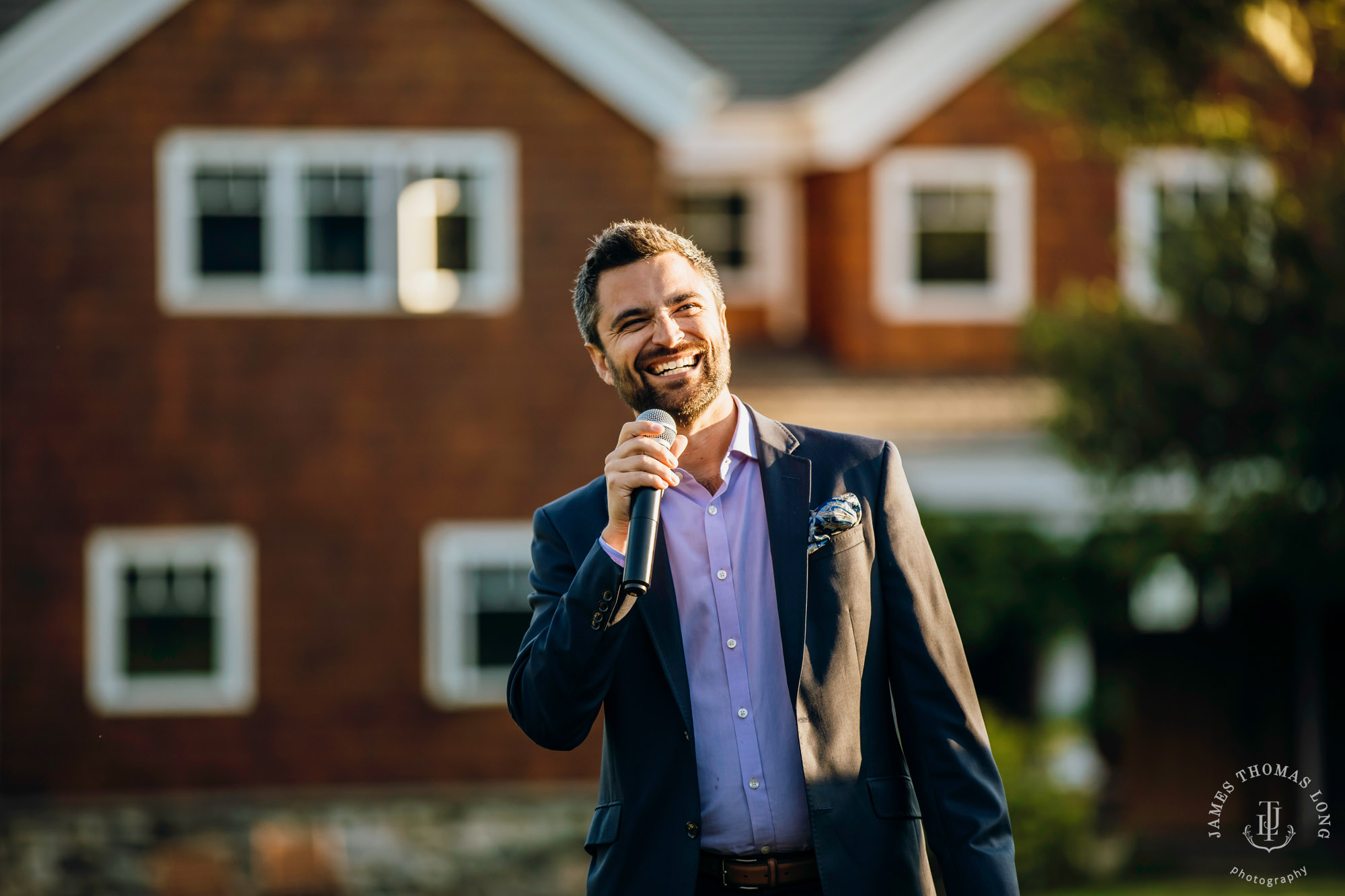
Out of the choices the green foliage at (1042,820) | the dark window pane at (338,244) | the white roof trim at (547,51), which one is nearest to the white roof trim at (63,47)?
the white roof trim at (547,51)

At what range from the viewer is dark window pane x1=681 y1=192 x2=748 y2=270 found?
1748cm

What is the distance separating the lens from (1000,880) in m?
3.00

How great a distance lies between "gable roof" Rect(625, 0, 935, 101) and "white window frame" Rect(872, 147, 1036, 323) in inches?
56.5

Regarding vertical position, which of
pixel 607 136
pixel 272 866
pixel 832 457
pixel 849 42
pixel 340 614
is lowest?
pixel 272 866

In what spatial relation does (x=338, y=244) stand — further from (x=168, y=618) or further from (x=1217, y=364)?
(x=1217, y=364)

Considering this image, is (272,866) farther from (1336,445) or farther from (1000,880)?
(1000,880)

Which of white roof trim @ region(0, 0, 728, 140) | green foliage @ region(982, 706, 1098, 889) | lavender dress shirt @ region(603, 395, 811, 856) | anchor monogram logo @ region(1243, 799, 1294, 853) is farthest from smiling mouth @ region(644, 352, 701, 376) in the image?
anchor monogram logo @ region(1243, 799, 1294, 853)

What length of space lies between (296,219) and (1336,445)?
30.8 feet

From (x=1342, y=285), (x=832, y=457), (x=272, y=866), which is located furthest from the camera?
(x=272, y=866)

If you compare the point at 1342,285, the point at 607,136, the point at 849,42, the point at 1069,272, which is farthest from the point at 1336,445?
the point at 849,42

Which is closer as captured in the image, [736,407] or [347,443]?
[736,407]

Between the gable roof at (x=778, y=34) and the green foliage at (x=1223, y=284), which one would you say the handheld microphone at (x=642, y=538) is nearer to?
the green foliage at (x=1223, y=284)

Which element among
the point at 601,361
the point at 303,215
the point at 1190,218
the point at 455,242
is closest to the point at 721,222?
the point at 455,242

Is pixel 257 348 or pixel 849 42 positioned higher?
pixel 849 42
